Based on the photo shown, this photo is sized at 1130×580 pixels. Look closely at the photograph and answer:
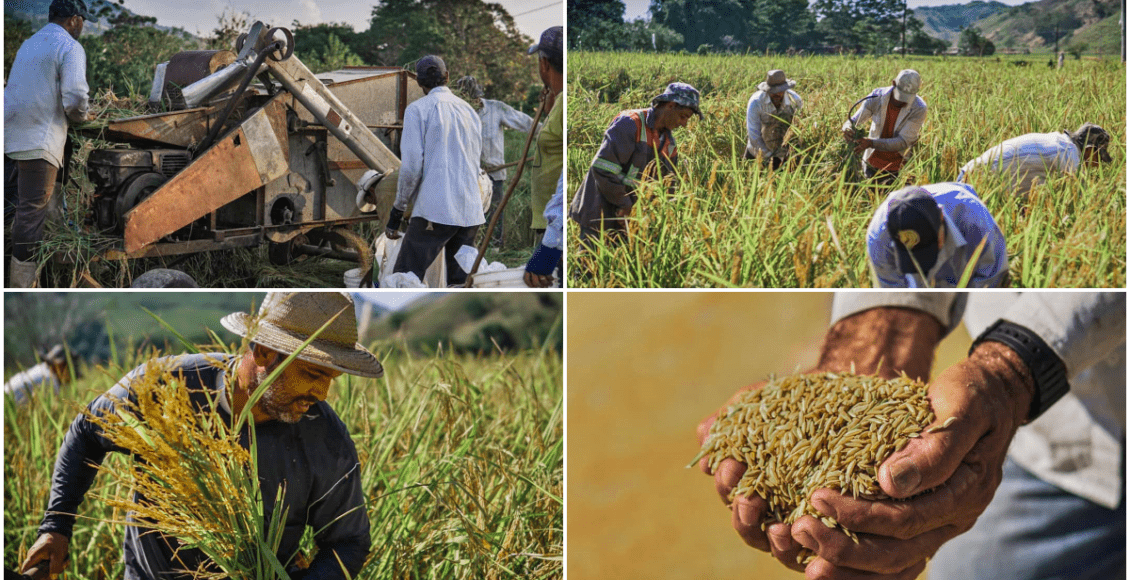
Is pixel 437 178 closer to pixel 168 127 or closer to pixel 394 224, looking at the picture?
pixel 394 224

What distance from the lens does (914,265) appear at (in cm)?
227

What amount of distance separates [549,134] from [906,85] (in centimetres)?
107

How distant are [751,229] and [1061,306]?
0.89 meters

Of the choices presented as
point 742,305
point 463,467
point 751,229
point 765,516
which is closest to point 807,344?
point 742,305

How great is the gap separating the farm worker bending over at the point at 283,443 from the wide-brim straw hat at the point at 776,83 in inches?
53.8

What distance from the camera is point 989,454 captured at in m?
2.05

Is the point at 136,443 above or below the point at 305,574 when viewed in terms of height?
above

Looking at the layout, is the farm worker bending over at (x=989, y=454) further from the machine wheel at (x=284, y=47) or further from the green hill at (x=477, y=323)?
the machine wheel at (x=284, y=47)

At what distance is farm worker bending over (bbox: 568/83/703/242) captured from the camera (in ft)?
7.64

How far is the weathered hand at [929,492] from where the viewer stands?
6.33ft

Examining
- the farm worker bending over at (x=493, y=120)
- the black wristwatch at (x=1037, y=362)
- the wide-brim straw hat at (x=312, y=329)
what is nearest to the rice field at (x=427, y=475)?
the wide-brim straw hat at (x=312, y=329)

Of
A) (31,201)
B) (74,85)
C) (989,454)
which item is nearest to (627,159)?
(989,454)

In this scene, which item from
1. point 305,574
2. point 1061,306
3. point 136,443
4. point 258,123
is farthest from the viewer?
point 258,123

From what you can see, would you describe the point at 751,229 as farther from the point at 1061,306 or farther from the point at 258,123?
the point at 258,123
